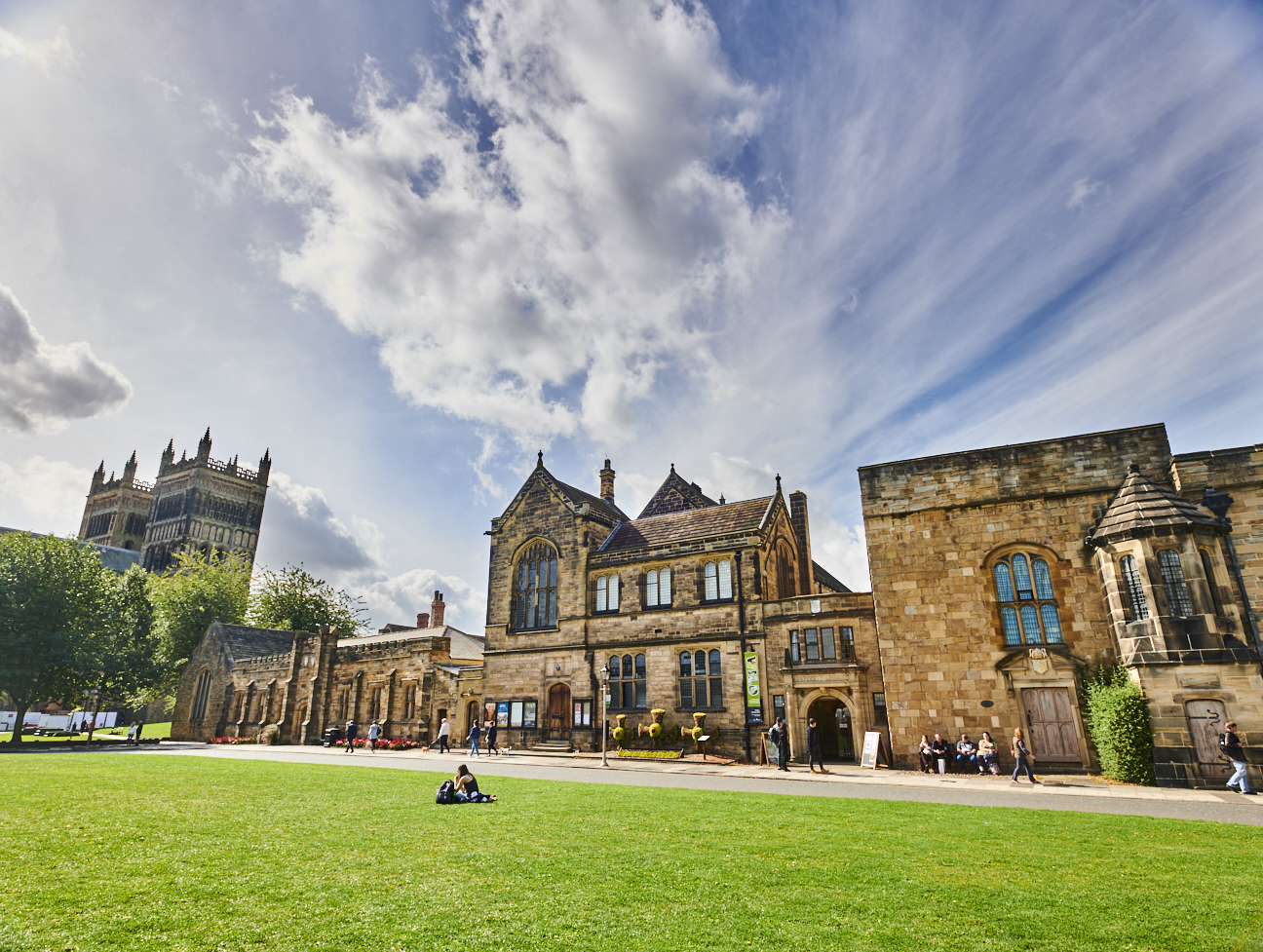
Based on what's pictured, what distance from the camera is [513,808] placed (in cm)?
1366

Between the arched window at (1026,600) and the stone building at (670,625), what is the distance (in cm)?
481

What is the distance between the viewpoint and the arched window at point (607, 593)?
33812 millimetres

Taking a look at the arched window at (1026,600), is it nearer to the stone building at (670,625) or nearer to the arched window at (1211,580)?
the arched window at (1211,580)

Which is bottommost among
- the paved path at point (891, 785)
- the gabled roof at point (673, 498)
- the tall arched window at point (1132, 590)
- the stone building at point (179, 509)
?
the paved path at point (891, 785)

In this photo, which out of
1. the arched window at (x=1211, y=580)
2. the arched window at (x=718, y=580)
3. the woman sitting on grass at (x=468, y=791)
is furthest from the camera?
the arched window at (x=718, y=580)

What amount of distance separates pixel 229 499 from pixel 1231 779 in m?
132

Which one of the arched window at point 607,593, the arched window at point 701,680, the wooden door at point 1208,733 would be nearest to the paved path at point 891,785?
the wooden door at point 1208,733

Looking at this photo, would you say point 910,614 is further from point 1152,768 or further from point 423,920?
point 423,920

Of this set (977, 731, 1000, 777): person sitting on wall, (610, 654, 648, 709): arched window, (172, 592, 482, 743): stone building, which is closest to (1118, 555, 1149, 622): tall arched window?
(977, 731, 1000, 777): person sitting on wall

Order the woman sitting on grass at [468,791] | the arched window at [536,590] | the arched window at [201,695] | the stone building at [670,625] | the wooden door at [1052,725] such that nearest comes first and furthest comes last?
the woman sitting on grass at [468,791]
the wooden door at [1052,725]
the stone building at [670,625]
the arched window at [536,590]
the arched window at [201,695]

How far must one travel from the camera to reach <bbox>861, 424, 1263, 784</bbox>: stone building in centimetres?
1925

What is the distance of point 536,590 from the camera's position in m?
36.4

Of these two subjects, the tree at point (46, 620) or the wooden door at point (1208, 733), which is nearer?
the wooden door at point (1208, 733)

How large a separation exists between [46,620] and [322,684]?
15.1 metres
